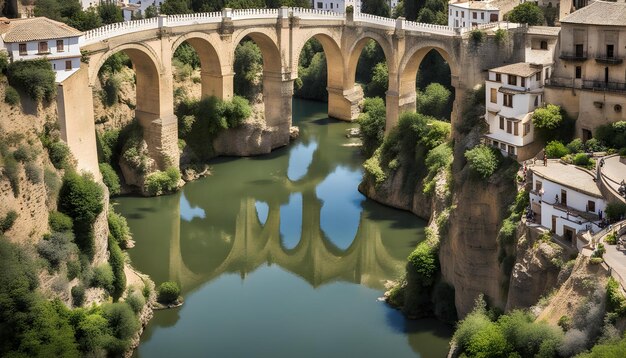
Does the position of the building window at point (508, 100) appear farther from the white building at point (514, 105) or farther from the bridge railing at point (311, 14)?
the bridge railing at point (311, 14)

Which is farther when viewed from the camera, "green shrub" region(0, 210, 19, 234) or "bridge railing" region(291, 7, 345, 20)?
"bridge railing" region(291, 7, 345, 20)

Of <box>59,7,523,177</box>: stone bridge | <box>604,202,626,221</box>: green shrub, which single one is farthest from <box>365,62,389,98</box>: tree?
<box>604,202,626,221</box>: green shrub

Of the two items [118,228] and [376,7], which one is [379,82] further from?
[118,228]

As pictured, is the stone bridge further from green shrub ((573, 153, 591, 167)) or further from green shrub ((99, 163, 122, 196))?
green shrub ((573, 153, 591, 167))

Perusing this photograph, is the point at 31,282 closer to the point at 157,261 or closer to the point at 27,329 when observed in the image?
A: the point at 27,329

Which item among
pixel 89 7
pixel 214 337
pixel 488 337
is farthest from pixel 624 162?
pixel 89 7

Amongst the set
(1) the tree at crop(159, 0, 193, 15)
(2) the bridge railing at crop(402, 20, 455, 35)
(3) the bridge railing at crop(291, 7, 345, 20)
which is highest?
(1) the tree at crop(159, 0, 193, 15)

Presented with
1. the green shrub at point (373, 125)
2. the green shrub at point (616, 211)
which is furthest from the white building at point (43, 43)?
the green shrub at point (616, 211)
